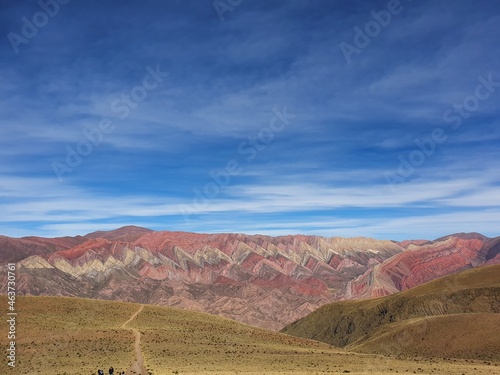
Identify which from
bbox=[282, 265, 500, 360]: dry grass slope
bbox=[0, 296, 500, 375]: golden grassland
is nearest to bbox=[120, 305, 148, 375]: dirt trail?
bbox=[0, 296, 500, 375]: golden grassland

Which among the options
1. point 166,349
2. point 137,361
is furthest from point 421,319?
point 137,361

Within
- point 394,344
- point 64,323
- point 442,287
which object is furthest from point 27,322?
point 442,287

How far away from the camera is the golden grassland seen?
4925cm

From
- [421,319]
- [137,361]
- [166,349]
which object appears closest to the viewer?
[137,361]

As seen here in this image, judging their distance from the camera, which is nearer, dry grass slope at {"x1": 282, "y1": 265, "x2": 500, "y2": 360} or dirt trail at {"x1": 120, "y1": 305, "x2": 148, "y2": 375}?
dirt trail at {"x1": 120, "y1": 305, "x2": 148, "y2": 375}

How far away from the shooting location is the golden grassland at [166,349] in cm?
4925

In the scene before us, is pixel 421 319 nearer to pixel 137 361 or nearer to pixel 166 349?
pixel 166 349

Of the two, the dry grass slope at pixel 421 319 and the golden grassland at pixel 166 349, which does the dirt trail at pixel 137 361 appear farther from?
the dry grass slope at pixel 421 319

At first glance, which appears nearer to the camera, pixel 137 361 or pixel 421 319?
pixel 137 361

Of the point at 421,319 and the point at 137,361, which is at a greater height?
the point at 137,361

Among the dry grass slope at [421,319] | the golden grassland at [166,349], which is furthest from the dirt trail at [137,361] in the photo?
the dry grass slope at [421,319]

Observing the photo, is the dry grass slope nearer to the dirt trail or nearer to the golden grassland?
the golden grassland

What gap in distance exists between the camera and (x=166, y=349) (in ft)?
192

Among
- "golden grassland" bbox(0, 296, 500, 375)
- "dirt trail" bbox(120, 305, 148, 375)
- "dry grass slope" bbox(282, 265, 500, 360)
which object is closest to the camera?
"dirt trail" bbox(120, 305, 148, 375)
